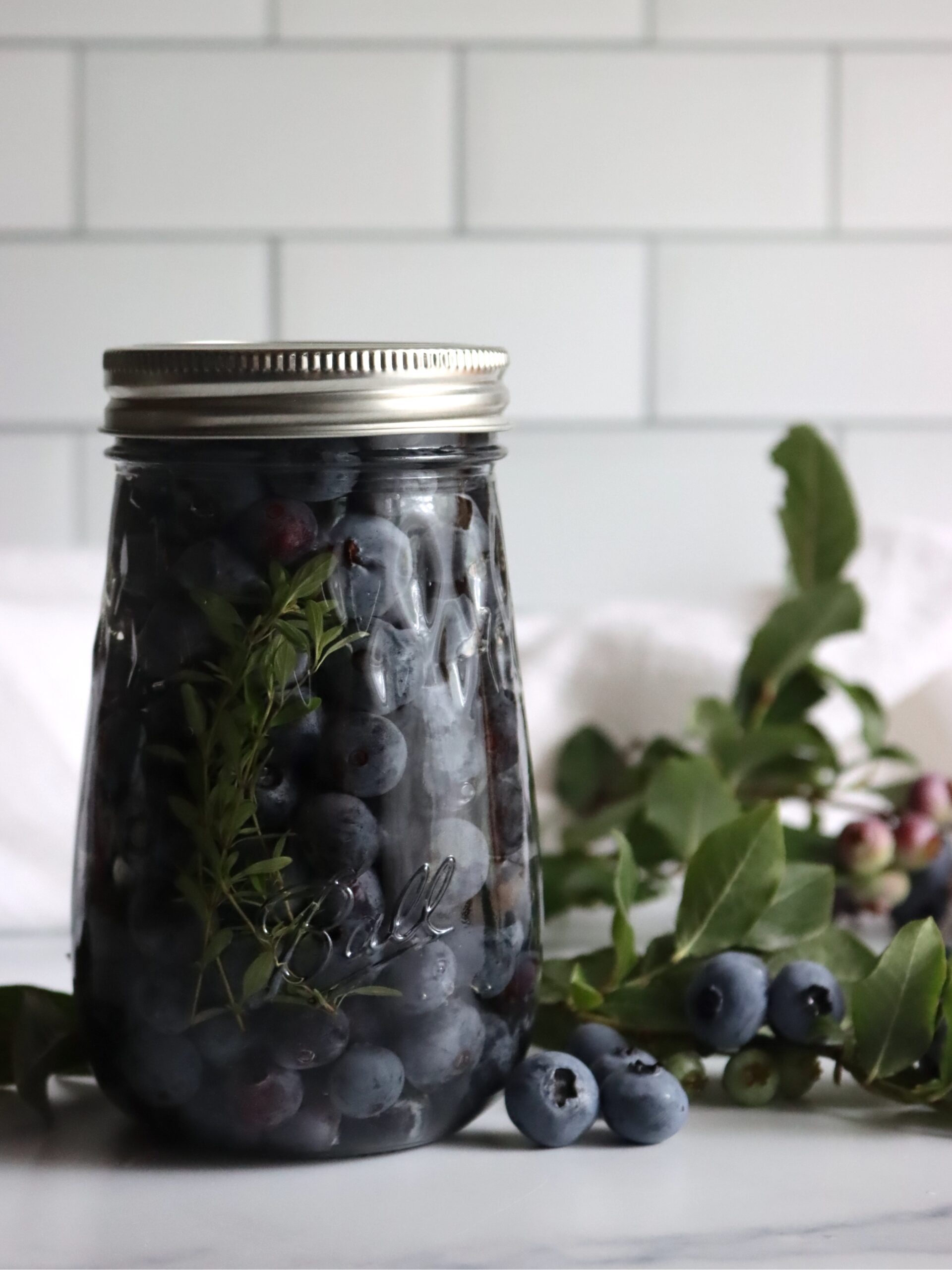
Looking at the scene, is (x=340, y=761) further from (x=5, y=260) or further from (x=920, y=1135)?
(x=5, y=260)

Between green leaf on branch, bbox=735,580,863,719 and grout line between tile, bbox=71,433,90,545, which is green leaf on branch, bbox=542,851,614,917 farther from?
grout line between tile, bbox=71,433,90,545

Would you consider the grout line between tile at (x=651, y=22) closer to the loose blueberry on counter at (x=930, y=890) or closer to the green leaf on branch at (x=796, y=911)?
the loose blueberry on counter at (x=930, y=890)

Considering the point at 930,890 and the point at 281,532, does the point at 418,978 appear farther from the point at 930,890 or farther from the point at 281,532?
the point at 930,890

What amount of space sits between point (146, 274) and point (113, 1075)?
2.37 ft

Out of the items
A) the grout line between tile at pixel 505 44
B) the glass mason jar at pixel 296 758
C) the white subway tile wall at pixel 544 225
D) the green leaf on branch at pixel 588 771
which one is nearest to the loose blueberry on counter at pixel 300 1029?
the glass mason jar at pixel 296 758

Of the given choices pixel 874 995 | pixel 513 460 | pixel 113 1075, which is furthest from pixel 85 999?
pixel 513 460

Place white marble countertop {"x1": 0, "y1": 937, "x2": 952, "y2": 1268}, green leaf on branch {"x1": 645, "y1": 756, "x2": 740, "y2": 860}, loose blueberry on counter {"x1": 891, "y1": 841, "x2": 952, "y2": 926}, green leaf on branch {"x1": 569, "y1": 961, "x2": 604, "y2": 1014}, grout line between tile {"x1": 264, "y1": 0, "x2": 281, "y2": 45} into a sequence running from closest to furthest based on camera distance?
1. white marble countertop {"x1": 0, "y1": 937, "x2": 952, "y2": 1268}
2. green leaf on branch {"x1": 569, "y1": 961, "x2": 604, "y2": 1014}
3. green leaf on branch {"x1": 645, "y1": 756, "x2": 740, "y2": 860}
4. loose blueberry on counter {"x1": 891, "y1": 841, "x2": 952, "y2": 926}
5. grout line between tile {"x1": 264, "y1": 0, "x2": 281, "y2": 45}

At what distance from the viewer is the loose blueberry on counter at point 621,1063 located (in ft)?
1.49

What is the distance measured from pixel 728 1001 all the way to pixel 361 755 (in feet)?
0.51

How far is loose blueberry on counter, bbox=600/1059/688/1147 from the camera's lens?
1.46 feet

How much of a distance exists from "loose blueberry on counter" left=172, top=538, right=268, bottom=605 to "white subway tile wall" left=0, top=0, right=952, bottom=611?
0.67 metres

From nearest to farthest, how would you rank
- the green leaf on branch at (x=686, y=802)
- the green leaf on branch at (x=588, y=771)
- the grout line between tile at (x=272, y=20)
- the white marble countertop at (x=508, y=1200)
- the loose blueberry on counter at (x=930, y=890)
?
the white marble countertop at (x=508, y=1200) → the green leaf on branch at (x=686, y=802) → the loose blueberry on counter at (x=930, y=890) → the green leaf on branch at (x=588, y=771) → the grout line between tile at (x=272, y=20)

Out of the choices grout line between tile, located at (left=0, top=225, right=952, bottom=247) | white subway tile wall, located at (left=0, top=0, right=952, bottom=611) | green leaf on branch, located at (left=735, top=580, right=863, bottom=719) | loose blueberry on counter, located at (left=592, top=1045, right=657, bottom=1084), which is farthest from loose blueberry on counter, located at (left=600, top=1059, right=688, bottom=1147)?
grout line between tile, located at (left=0, top=225, right=952, bottom=247)

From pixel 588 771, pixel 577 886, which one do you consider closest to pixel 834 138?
pixel 588 771
